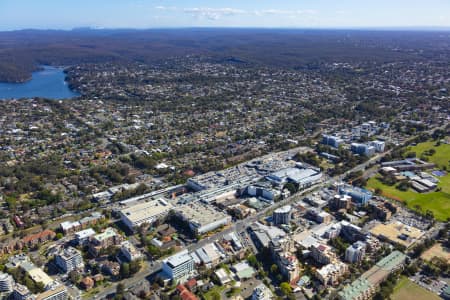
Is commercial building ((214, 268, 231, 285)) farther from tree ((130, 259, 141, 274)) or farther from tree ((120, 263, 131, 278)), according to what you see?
tree ((120, 263, 131, 278))

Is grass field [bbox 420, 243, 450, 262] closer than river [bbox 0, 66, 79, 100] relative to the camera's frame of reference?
Yes

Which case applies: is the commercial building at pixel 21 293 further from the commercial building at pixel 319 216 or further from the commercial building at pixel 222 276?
the commercial building at pixel 319 216

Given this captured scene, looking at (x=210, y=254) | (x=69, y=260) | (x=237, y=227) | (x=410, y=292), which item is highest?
(x=69, y=260)

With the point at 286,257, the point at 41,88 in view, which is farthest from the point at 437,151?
the point at 41,88

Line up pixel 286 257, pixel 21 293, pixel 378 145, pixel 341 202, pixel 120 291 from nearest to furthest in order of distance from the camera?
pixel 21 293
pixel 120 291
pixel 286 257
pixel 341 202
pixel 378 145

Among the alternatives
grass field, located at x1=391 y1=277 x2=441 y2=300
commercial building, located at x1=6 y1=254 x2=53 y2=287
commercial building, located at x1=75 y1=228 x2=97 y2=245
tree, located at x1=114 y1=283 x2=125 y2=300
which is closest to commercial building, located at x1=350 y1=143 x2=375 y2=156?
grass field, located at x1=391 y1=277 x2=441 y2=300

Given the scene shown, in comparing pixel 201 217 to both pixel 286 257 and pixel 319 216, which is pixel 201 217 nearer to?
pixel 286 257

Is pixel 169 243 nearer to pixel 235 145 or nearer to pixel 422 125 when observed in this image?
pixel 235 145
